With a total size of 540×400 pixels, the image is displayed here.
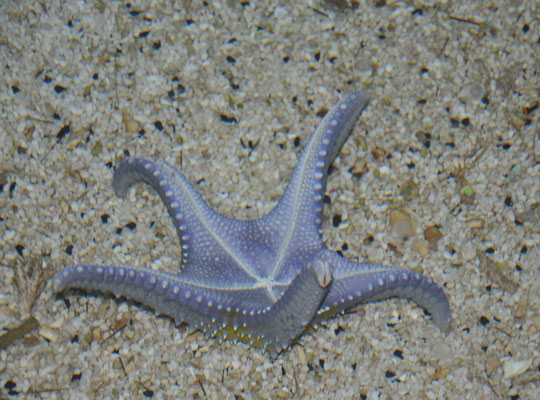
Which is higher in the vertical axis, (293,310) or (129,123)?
(293,310)

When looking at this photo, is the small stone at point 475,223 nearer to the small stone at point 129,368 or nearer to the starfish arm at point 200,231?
the starfish arm at point 200,231

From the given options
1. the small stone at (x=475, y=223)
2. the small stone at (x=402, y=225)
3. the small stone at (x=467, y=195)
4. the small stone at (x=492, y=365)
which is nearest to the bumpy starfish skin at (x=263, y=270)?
the small stone at (x=492, y=365)

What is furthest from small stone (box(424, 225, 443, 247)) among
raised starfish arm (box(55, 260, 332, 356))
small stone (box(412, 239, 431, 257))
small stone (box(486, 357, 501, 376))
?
raised starfish arm (box(55, 260, 332, 356))

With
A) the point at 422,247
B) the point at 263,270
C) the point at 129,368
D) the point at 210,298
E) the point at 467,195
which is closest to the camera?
the point at 210,298

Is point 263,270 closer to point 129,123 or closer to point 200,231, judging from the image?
point 200,231

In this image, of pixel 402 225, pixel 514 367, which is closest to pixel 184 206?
pixel 402 225

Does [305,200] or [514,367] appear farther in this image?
[514,367]
